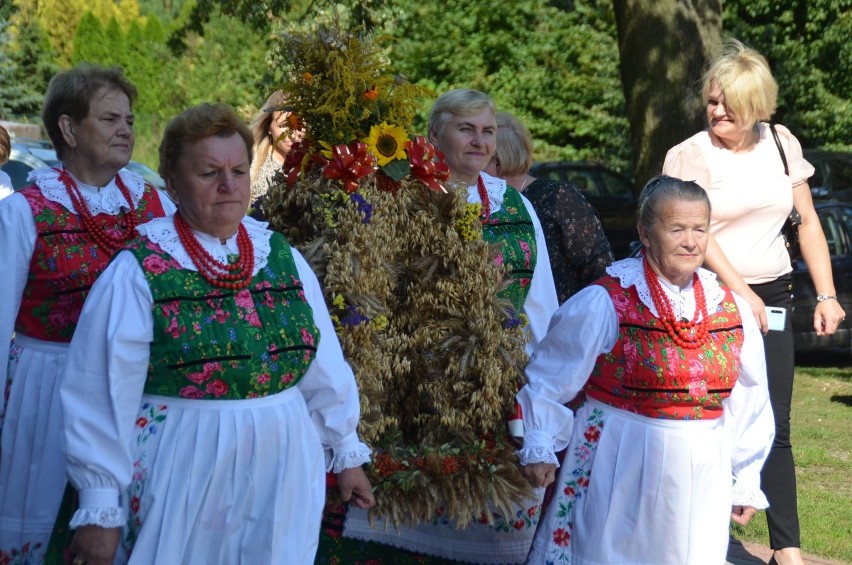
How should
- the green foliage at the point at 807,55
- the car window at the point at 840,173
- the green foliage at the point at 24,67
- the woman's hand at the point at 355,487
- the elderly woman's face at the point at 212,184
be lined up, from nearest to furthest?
the elderly woman's face at the point at 212,184 → the woman's hand at the point at 355,487 → the car window at the point at 840,173 → the green foliage at the point at 807,55 → the green foliage at the point at 24,67

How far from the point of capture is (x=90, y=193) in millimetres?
4254

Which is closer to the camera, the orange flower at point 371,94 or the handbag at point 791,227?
the orange flower at point 371,94

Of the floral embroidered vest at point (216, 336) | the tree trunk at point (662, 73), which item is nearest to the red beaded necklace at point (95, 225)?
the floral embroidered vest at point (216, 336)

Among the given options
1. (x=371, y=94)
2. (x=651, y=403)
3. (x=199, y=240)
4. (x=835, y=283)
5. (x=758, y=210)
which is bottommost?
(x=835, y=283)

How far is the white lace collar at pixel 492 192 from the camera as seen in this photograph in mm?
4828

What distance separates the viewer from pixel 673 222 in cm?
400

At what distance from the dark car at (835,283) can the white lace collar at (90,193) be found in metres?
8.40

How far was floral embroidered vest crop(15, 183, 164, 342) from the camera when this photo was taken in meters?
4.05

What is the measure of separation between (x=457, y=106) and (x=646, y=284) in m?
1.28

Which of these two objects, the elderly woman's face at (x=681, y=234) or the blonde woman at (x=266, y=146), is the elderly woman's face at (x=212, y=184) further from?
the blonde woman at (x=266, y=146)

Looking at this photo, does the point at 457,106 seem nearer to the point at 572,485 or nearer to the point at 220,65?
the point at 572,485

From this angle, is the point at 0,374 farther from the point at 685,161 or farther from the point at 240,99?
the point at 240,99

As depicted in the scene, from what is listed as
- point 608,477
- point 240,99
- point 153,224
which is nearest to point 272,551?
point 153,224

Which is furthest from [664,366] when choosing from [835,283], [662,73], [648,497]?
[835,283]
